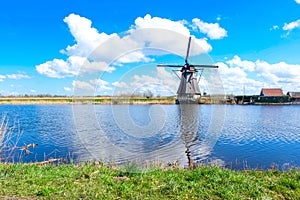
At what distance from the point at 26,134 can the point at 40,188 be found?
48.4 feet

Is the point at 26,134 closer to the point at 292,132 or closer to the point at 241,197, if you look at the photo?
the point at 241,197

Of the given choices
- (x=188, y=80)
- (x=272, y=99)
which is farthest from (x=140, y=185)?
(x=272, y=99)

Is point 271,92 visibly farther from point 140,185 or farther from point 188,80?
point 140,185

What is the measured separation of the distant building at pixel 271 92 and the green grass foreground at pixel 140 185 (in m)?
69.4

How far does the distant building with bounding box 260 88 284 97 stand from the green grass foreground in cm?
6939

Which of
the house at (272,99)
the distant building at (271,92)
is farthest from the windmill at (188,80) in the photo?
the distant building at (271,92)

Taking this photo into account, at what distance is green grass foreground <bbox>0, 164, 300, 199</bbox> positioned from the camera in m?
4.61

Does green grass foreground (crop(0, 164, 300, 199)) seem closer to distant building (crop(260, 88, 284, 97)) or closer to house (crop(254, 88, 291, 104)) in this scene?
house (crop(254, 88, 291, 104))

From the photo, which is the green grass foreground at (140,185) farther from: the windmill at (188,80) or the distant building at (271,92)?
the distant building at (271,92)

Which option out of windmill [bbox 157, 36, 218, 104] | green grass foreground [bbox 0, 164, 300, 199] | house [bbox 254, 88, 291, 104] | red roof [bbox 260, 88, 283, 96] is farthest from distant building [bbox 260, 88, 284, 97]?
green grass foreground [bbox 0, 164, 300, 199]

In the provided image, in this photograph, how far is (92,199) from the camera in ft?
14.4

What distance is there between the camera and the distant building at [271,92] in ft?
225

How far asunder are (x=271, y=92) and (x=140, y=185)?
73446 millimetres

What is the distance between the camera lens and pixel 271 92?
6944 centimetres
